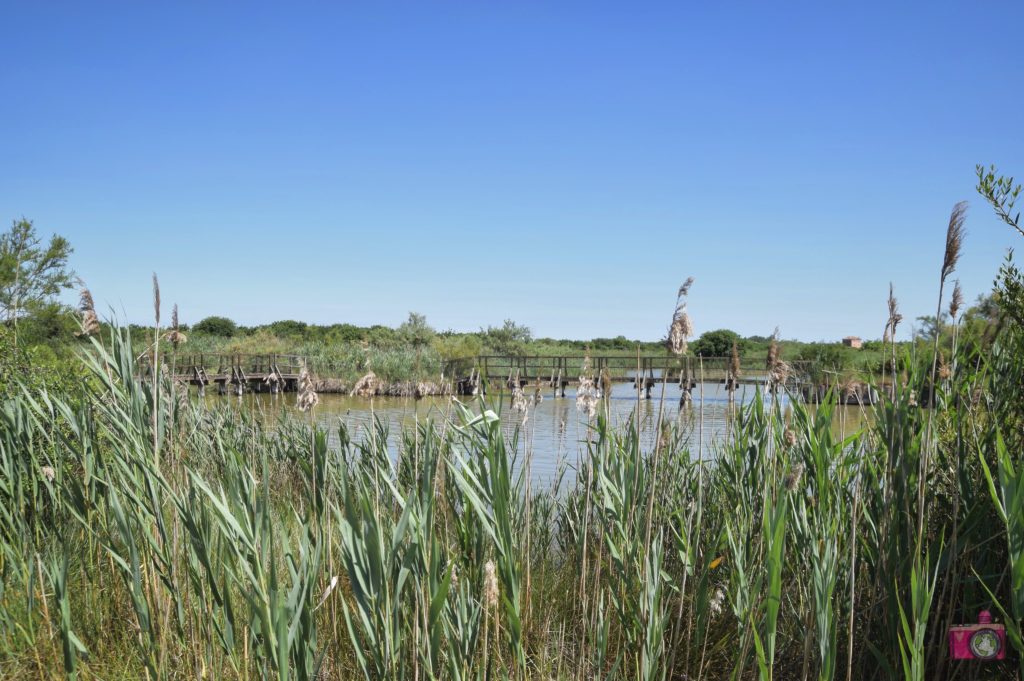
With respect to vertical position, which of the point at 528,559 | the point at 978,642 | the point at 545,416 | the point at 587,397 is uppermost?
the point at 587,397

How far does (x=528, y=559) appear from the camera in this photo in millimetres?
2801

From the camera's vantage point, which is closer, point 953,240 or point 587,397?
point 953,240

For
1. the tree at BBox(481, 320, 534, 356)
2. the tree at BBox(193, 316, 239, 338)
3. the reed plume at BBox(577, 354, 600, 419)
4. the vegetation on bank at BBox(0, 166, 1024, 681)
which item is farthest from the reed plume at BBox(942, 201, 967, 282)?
the tree at BBox(193, 316, 239, 338)

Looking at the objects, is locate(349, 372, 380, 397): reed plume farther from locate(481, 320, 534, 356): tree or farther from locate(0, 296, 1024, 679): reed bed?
locate(481, 320, 534, 356): tree

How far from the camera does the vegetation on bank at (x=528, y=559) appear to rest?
205 cm

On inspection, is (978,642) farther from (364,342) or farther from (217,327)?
(217,327)

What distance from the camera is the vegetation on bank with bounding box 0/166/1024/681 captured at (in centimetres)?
205

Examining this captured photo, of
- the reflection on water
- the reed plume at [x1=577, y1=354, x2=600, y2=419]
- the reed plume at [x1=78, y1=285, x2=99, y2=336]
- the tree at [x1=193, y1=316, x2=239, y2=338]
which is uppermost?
the tree at [x1=193, y1=316, x2=239, y2=338]

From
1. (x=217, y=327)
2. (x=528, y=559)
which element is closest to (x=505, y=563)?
(x=528, y=559)

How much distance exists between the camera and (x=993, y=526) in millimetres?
2635

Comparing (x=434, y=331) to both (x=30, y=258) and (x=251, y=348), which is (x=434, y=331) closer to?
(x=251, y=348)

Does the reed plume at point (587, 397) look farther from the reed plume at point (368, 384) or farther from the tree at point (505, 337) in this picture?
the tree at point (505, 337)

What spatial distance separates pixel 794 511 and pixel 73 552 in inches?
134

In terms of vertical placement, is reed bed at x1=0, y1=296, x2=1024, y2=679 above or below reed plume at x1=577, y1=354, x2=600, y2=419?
below
